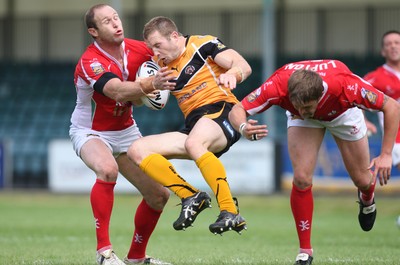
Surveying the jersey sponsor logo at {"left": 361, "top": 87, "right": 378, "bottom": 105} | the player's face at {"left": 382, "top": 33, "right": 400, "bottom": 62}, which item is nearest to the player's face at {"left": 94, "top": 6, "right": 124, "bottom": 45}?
the jersey sponsor logo at {"left": 361, "top": 87, "right": 378, "bottom": 105}

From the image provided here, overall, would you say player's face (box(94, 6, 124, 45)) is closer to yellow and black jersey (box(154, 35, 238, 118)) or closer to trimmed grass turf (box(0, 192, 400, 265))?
yellow and black jersey (box(154, 35, 238, 118))

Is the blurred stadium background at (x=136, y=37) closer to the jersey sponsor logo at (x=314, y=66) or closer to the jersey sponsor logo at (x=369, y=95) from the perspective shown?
the jersey sponsor logo at (x=314, y=66)

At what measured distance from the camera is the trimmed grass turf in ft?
33.6

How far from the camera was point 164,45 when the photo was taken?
883 cm

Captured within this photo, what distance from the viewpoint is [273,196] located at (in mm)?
20438

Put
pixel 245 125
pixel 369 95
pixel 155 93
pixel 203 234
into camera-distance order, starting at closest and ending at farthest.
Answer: pixel 245 125
pixel 369 95
pixel 155 93
pixel 203 234

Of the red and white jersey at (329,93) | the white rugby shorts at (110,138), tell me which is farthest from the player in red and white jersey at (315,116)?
the white rugby shorts at (110,138)

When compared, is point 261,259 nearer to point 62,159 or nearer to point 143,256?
point 143,256

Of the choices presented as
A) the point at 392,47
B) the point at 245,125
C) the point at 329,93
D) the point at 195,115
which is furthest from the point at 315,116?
the point at 392,47

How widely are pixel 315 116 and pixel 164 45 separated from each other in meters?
1.48

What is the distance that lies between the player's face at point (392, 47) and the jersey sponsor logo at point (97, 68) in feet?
15.7

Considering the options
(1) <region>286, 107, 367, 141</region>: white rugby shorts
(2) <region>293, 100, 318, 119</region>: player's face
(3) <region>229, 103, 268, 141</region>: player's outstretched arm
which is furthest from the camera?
(1) <region>286, 107, 367, 141</region>: white rugby shorts

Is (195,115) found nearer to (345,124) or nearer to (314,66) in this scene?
(314,66)

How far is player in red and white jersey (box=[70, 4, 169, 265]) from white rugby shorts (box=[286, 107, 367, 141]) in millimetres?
1516
